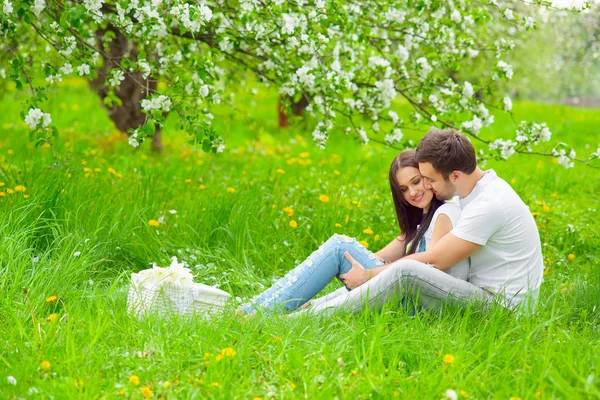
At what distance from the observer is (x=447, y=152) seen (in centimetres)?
347

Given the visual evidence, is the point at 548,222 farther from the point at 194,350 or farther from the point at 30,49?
the point at 30,49

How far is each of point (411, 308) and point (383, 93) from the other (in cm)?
204

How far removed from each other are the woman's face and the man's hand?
488 mm

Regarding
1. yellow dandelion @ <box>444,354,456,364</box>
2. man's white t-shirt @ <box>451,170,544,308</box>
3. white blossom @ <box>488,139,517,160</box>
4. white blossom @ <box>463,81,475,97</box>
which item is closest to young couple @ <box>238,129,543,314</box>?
man's white t-shirt @ <box>451,170,544,308</box>

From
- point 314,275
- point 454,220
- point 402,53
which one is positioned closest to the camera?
point 454,220

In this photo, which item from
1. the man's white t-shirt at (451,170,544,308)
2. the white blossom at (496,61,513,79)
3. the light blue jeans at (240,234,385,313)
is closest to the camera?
the man's white t-shirt at (451,170,544,308)

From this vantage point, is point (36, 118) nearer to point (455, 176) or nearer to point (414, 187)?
point (414, 187)

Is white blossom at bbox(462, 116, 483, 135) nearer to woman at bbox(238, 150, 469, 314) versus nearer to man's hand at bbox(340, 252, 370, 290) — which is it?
woman at bbox(238, 150, 469, 314)

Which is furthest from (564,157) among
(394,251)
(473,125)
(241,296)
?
(241,296)

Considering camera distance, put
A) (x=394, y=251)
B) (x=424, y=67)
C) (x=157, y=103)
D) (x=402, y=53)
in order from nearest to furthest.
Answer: (x=394, y=251)
(x=157, y=103)
(x=424, y=67)
(x=402, y=53)

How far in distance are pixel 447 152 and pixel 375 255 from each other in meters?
0.82

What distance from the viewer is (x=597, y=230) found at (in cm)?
538

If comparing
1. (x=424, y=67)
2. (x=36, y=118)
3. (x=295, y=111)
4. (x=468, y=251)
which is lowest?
(x=295, y=111)

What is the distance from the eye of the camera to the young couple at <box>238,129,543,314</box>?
3379mm
